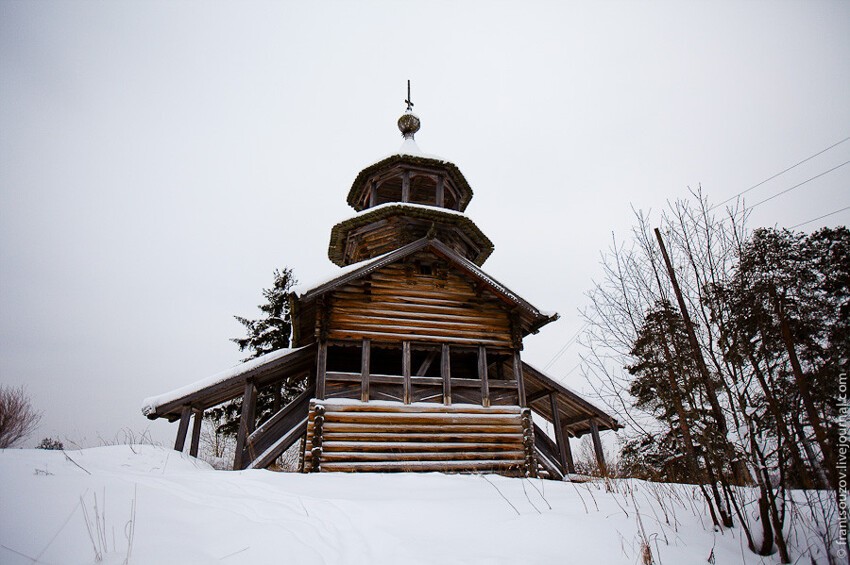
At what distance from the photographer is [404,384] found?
10.8 meters

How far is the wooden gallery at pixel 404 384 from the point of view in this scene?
9.87m

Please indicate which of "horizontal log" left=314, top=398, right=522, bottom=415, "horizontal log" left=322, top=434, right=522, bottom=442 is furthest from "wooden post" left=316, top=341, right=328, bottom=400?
"horizontal log" left=322, top=434, right=522, bottom=442

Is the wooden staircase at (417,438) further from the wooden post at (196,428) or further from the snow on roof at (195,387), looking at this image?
the wooden post at (196,428)

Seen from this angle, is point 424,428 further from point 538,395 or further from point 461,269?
point 538,395

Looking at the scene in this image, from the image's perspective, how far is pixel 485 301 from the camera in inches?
487

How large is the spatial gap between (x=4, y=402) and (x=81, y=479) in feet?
115

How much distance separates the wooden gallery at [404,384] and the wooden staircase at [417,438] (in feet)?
0.08

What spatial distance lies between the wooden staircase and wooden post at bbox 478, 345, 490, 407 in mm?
231

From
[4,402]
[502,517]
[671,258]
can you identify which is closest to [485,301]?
[671,258]

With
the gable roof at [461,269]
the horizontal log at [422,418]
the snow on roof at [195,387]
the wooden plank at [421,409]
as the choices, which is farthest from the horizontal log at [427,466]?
the gable roof at [461,269]

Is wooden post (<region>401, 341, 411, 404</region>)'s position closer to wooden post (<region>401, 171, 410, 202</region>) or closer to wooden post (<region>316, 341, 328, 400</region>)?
wooden post (<region>316, 341, 328, 400</region>)

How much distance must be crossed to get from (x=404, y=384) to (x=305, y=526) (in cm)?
687

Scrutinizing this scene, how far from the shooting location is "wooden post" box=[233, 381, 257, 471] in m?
9.11

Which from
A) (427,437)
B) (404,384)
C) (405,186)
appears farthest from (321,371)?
(405,186)
